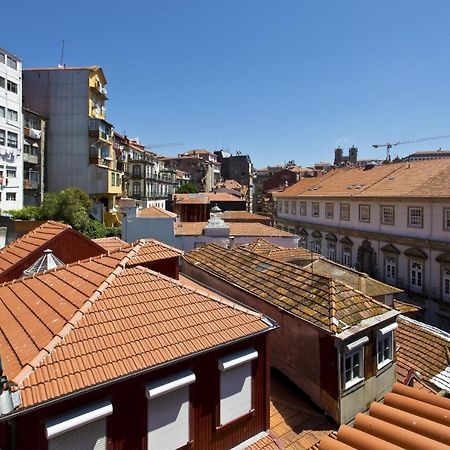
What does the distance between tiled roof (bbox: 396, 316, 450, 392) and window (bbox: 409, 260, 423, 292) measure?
1287cm

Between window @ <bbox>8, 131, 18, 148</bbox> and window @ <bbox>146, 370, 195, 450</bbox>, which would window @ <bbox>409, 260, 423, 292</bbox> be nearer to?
window @ <bbox>146, 370, 195, 450</bbox>

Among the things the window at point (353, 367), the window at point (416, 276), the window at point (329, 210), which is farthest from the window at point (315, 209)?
the window at point (353, 367)

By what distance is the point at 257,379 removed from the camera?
764 centimetres

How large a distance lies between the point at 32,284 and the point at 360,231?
96.7 ft

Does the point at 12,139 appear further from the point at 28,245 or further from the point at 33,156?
the point at 28,245

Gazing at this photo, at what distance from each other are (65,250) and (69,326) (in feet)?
24.8

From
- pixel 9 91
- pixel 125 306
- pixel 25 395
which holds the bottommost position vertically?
pixel 25 395

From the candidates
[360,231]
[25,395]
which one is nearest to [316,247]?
[360,231]

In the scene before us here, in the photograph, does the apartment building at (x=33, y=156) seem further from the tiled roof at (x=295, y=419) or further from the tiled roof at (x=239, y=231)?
the tiled roof at (x=295, y=419)

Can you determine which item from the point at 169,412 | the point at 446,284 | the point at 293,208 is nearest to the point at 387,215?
the point at 446,284

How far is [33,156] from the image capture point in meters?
40.2

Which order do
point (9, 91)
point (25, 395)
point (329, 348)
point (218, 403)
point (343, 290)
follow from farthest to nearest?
point (9, 91), point (343, 290), point (329, 348), point (218, 403), point (25, 395)

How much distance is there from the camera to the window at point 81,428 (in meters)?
5.16

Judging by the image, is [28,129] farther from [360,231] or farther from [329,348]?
[329,348]
